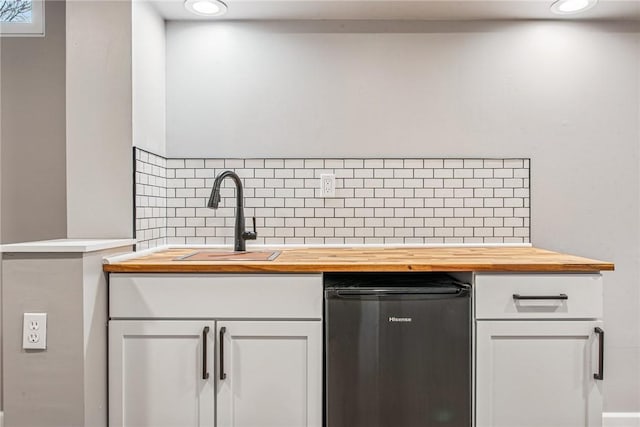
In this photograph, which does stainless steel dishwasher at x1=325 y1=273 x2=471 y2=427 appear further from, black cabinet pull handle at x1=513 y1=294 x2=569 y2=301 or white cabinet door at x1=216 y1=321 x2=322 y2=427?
black cabinet pull handle at x1=513 y1=294 x2=569 y2=301

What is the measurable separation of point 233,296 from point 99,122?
0.96 meters

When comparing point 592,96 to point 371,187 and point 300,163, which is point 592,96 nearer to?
point 371,187

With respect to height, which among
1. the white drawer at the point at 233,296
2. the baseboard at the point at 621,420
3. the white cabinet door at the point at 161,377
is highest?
the white drawer at the point at 233,296

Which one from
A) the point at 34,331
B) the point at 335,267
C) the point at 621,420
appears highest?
the point at 335,267

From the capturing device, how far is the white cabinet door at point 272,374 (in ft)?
5.01

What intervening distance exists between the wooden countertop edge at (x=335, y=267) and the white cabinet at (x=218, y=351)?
29mm

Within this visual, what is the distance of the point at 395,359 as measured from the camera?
1.49 metres

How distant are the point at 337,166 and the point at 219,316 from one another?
1011 millimetres

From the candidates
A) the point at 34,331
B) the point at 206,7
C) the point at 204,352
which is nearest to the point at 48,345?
the point at 34,331

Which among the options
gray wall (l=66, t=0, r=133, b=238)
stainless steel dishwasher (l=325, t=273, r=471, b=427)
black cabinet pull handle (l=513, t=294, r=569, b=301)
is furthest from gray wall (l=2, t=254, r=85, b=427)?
black cabinet pull handle (l=513, t=294, r=569, b=301)

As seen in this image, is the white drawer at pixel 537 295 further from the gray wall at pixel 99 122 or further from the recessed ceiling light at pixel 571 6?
the gray wall at pixel 99 122

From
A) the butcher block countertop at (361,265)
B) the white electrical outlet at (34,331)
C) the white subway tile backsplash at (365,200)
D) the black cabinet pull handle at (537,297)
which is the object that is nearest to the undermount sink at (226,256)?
the butcher block countertop at (361,265)

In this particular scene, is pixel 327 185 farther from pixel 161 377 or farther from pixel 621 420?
pixel 621 420

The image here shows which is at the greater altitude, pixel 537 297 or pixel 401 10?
pixel 401 10
